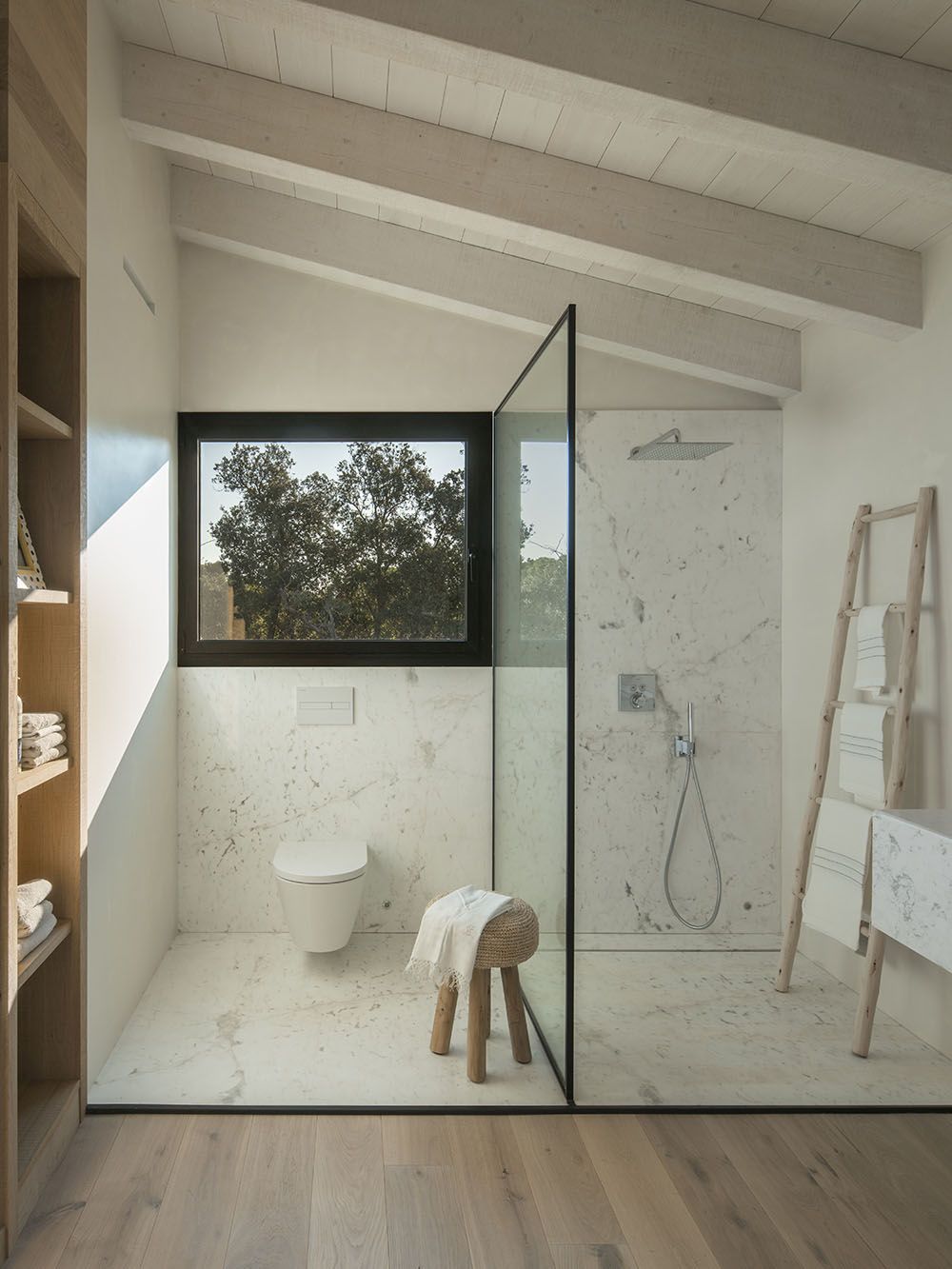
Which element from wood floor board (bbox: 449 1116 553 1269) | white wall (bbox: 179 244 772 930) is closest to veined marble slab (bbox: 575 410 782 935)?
white wall (bbox: 179 244 772 930)

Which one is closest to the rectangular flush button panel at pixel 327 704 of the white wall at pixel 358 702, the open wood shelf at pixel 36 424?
the white wall at pixel 358 702

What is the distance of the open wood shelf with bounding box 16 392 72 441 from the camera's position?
186 cm

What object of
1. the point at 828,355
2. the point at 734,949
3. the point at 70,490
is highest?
the point at 828,355

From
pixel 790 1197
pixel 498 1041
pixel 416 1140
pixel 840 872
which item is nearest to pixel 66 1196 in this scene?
pixel 416 1140

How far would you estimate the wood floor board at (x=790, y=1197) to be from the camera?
5.74 ft

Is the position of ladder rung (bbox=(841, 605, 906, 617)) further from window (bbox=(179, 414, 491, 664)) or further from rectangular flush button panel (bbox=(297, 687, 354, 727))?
rectangular flush button panel (bbox=(297, 687, 354, 727))

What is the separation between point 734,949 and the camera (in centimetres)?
356

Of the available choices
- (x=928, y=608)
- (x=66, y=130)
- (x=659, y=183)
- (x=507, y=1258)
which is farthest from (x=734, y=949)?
(x=66, y=130)

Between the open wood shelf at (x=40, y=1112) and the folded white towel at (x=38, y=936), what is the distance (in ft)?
1.25

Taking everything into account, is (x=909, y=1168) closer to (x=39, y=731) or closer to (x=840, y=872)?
(x=840, y=872)

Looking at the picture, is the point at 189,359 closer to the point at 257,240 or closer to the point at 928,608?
the point at 257,240

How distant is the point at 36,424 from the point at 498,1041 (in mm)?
2122

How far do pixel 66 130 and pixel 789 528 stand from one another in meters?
2.78

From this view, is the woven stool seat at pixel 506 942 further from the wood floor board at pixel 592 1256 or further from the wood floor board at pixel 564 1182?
the wood floor board at pixel 592 1256
